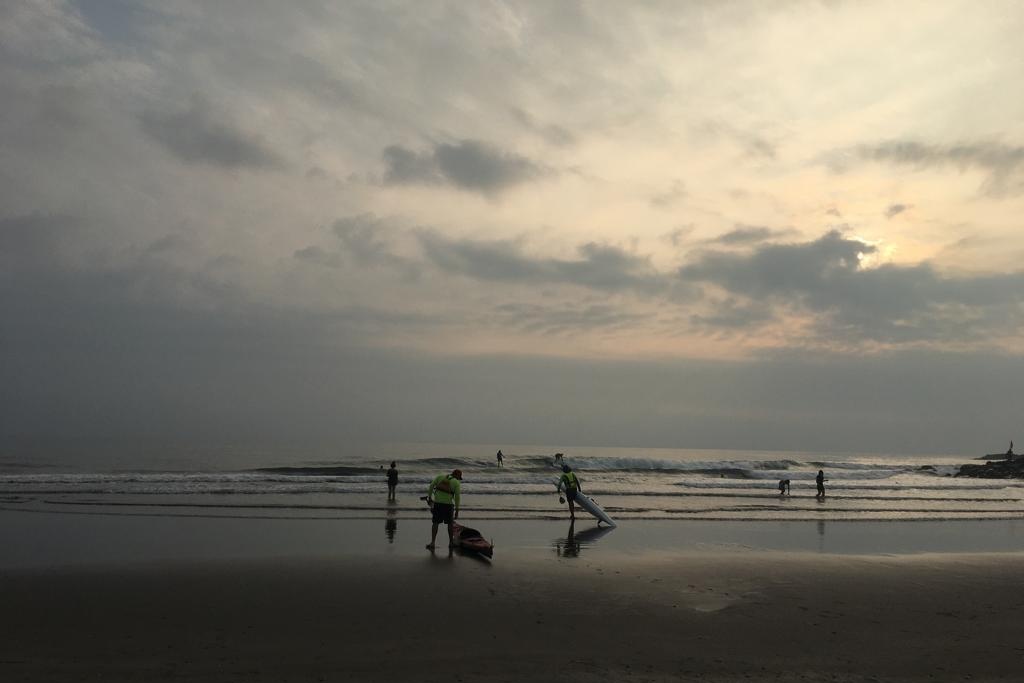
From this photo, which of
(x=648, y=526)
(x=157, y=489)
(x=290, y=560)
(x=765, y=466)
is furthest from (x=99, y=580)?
(x=765, y=466)

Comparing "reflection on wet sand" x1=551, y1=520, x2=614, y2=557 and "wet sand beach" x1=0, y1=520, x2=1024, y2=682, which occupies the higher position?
"wet sand beach" x1=0, y1=520, x2=1024, y2=682

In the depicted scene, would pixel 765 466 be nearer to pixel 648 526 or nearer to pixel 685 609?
pixel 648 526

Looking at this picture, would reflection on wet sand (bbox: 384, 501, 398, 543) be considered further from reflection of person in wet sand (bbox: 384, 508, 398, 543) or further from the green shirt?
the green shirt

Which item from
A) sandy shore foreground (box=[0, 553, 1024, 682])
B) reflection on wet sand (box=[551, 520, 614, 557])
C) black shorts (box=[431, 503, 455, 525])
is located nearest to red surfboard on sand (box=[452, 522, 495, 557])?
black shorts (box=[431, 503, 455, 525])

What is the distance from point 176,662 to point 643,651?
17.3 feet

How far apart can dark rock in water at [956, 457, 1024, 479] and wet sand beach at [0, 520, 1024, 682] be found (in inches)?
2307

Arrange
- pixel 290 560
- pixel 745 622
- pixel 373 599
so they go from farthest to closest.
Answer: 1. pixel 290 560
2. pixel 373 599
3. pixel 745 622

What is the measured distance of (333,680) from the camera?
6.73 m

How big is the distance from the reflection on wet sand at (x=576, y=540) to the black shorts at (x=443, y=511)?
8.10 ft

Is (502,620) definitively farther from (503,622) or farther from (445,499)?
(445,499)

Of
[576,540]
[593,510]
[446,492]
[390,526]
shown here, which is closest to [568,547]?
[576,540]

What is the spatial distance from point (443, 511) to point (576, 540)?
153 inches

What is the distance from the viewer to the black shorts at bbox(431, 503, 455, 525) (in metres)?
14.3

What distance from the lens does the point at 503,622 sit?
8.99 metres
